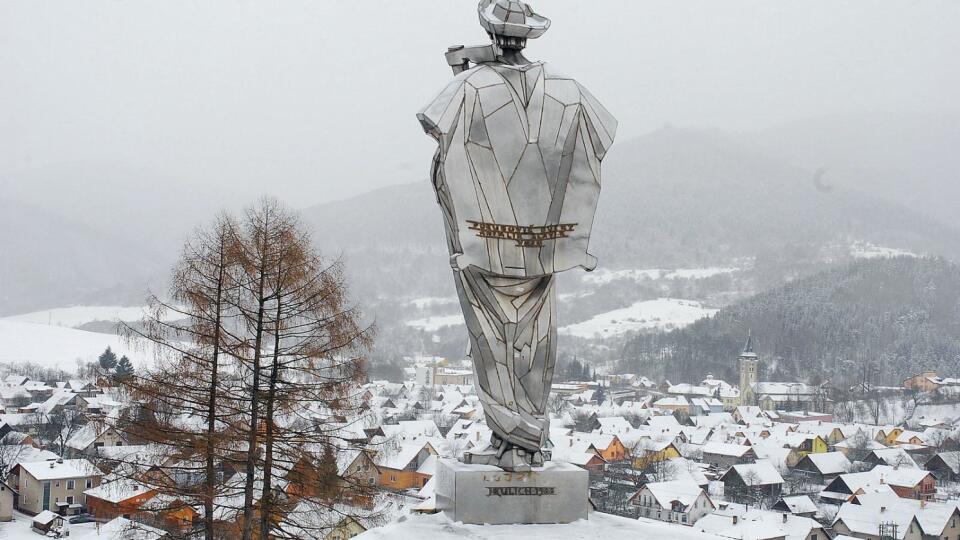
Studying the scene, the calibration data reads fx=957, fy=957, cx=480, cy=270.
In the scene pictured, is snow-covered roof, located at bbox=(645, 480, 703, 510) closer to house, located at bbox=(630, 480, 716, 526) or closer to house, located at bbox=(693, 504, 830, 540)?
house, located at bbox=(630, 480, 716, 526)

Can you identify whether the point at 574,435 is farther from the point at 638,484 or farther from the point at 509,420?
the point at 509,420

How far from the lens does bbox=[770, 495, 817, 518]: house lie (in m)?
50.6

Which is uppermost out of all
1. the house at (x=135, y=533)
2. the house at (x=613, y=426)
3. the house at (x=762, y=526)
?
the house at (x=135, y=533)

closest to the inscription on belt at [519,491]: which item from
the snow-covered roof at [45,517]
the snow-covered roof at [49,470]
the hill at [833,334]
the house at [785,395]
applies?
the snow-covered roof at [45,517]

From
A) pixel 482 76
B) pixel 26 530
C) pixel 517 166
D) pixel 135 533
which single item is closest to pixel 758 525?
pixel 26 530

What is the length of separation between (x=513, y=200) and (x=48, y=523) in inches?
Result: 1388

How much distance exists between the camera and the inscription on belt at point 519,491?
32.7ft

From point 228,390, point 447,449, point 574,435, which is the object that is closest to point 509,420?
point 228,390

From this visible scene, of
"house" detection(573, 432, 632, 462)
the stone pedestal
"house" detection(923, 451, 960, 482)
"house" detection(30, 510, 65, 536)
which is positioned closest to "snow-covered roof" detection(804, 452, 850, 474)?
"house" detection(923, 451, 960, 482)

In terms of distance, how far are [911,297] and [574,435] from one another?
111209 mm

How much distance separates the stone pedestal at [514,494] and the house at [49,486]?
37.1 meters

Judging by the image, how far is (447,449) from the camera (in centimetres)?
5544

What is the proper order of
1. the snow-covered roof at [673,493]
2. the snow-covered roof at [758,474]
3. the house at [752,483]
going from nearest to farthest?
the snow-covered roof at [673,493], the house at [752,483], the snow-covered roof at [758,474]

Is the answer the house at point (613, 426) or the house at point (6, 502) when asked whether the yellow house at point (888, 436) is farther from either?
the house at point (6, 502)
